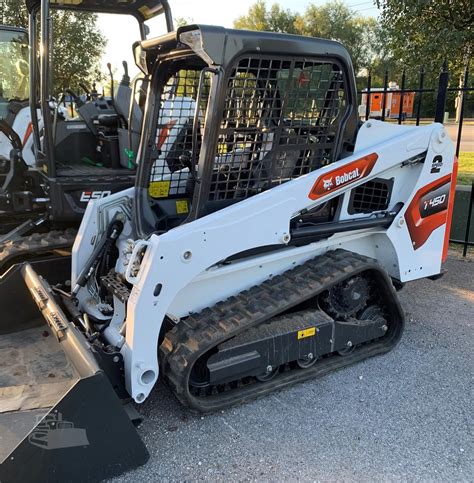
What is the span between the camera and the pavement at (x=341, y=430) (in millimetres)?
2637

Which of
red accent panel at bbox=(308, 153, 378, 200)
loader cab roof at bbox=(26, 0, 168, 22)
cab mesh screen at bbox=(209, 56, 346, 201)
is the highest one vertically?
loader cab roof at bbox=(26, 0, 168, 22)

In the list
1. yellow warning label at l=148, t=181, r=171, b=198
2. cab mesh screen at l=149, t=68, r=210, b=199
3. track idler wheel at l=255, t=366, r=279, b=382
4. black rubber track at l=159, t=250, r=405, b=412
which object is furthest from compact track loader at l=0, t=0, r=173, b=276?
track idler wheel at l=255, t=366, r=279, b=382

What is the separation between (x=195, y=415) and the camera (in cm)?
306

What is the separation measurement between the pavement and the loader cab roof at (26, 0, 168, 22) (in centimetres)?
354

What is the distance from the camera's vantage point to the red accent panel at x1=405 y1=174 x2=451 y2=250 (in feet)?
12.5

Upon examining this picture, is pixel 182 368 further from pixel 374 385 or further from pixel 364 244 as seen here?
pixel 364 244

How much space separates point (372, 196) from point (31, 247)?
8.91ft

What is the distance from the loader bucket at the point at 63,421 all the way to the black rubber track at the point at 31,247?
2.83 feet

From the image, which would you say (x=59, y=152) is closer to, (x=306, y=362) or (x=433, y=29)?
(x=306, y=362)

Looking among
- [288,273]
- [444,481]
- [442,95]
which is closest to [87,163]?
[288,273]

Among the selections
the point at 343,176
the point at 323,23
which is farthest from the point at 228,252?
the point at 323,23

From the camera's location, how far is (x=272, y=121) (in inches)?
126

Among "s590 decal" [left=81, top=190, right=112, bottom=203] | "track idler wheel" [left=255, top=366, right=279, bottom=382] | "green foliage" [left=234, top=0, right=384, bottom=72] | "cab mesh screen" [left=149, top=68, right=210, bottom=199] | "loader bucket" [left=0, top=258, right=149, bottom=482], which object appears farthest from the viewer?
"green foliage" [left=234, top=0, right=384, bottom=72]

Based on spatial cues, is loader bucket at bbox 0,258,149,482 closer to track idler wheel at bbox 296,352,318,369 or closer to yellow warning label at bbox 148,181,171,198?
yellow warning label at bbox 148,181,171,198
